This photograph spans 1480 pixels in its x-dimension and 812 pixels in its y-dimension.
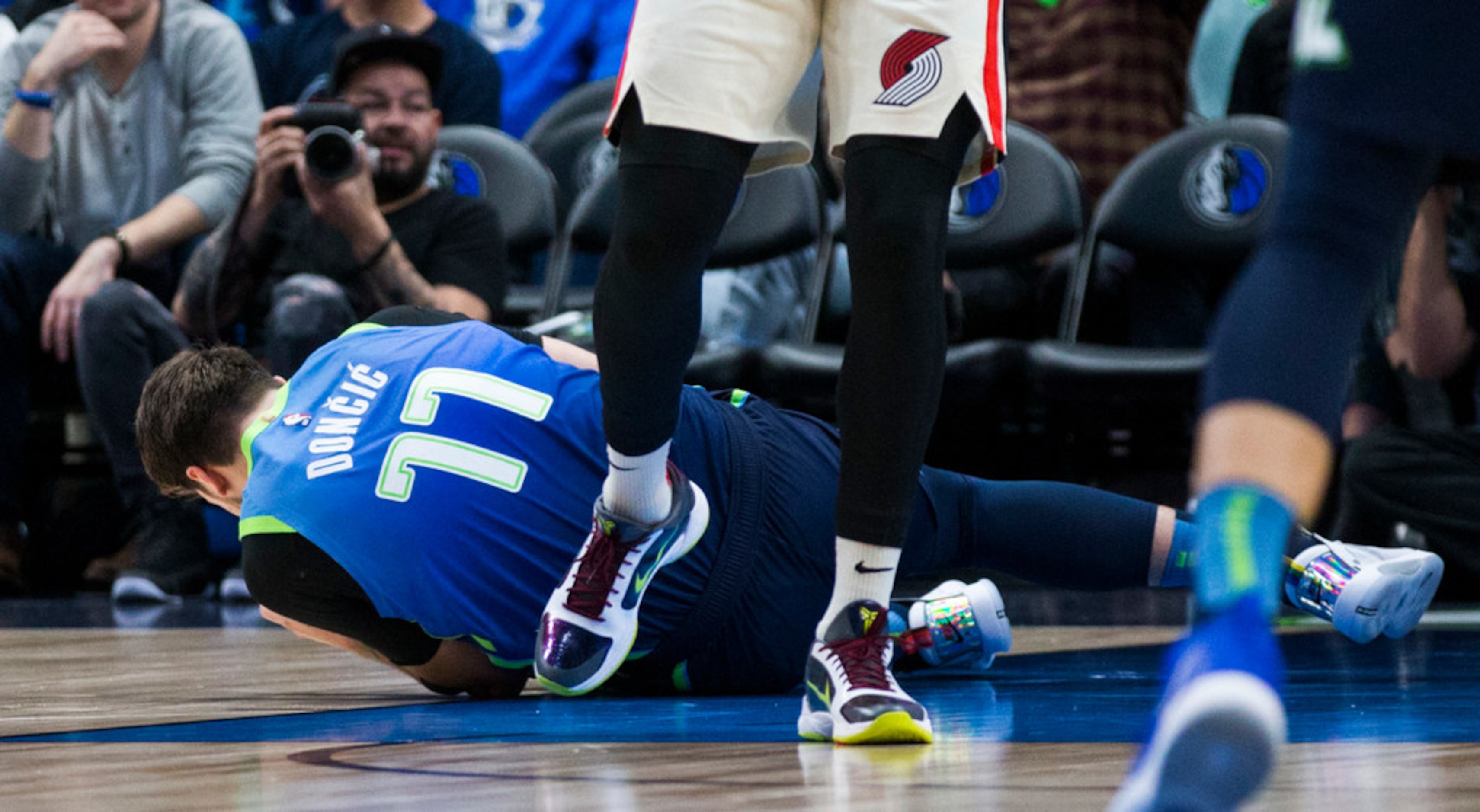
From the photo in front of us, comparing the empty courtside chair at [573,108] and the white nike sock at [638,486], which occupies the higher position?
the empty courtside chair at [573,108]

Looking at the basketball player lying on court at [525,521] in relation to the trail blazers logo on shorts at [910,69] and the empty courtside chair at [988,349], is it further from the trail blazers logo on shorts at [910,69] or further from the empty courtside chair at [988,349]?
the empty courtside chair at [988,349]

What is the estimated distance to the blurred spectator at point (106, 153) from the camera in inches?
181

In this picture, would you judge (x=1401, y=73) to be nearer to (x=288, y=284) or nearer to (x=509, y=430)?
(x=509, y=430)

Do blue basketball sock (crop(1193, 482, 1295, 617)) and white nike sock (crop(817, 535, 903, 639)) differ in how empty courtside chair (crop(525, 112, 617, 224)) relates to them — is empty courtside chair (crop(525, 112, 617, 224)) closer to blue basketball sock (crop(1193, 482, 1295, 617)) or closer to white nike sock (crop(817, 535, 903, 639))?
white nike sock (crop(817, 535, 903, 639))

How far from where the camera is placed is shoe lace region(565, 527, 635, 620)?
2064 millimetres

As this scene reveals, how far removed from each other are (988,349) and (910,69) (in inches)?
92.7

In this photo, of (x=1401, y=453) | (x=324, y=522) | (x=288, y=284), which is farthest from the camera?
(x=288, y=284)

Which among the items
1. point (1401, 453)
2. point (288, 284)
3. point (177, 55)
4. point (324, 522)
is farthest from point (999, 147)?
point (177, 55)

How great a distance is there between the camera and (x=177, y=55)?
4844mm

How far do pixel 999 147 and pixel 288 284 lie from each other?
245 centimetres

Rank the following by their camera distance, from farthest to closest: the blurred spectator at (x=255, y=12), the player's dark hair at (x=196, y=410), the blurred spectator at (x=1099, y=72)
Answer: the blurred spectator at (x=255, y=12) → the blurred spectator at (x=1099, y=72) → the player's dark hair at (x=196, y=410)

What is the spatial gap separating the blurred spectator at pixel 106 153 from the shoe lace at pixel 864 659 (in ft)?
10.4

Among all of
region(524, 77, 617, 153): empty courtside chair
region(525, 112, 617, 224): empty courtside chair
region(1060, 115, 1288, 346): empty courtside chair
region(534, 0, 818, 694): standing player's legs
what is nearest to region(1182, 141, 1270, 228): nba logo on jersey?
region(1060, 115, 1288, 346): empty courtside chair

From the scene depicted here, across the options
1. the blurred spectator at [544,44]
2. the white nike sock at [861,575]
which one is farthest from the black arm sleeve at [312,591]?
the blurred spectator at [544,44]
